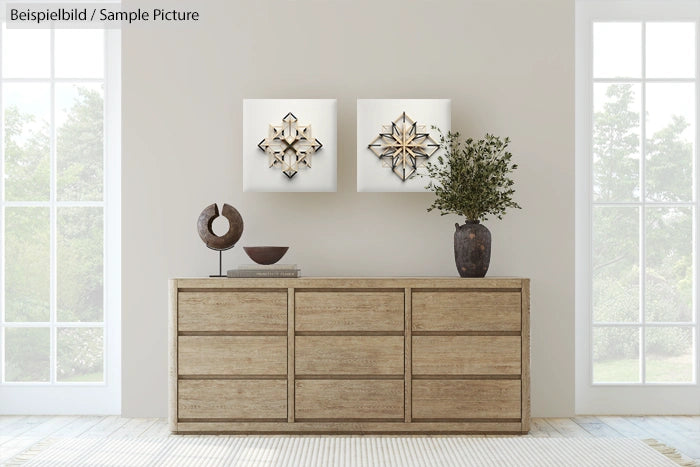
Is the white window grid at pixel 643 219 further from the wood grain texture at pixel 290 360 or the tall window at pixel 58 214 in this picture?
the tall window at pixel 58 214

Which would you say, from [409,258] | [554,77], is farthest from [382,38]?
[409,258]

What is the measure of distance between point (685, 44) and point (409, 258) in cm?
202

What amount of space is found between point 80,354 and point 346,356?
1633 mm

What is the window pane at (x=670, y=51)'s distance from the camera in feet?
13.4

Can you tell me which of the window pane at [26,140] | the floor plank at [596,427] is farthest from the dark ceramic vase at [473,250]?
the window pane at [26,140]

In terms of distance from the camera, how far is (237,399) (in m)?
3.47

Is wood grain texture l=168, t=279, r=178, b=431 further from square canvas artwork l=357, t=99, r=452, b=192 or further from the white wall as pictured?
square canvas artwork l=357, t=99, r=452, b=192

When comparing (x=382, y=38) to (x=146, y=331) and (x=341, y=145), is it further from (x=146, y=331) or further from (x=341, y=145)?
(x=146, y=331)

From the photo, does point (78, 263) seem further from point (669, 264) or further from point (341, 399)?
point (669, 264)

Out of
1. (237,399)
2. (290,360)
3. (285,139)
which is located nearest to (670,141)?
(285,139)

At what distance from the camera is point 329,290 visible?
11.5 ft

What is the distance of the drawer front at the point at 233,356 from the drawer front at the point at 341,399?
0.16 metres

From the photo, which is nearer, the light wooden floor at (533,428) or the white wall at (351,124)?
the light wooden floor at (533,428)

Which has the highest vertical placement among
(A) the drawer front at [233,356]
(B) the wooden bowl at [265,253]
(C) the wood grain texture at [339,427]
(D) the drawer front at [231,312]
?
(B) the wooden bowl at [265,253]
